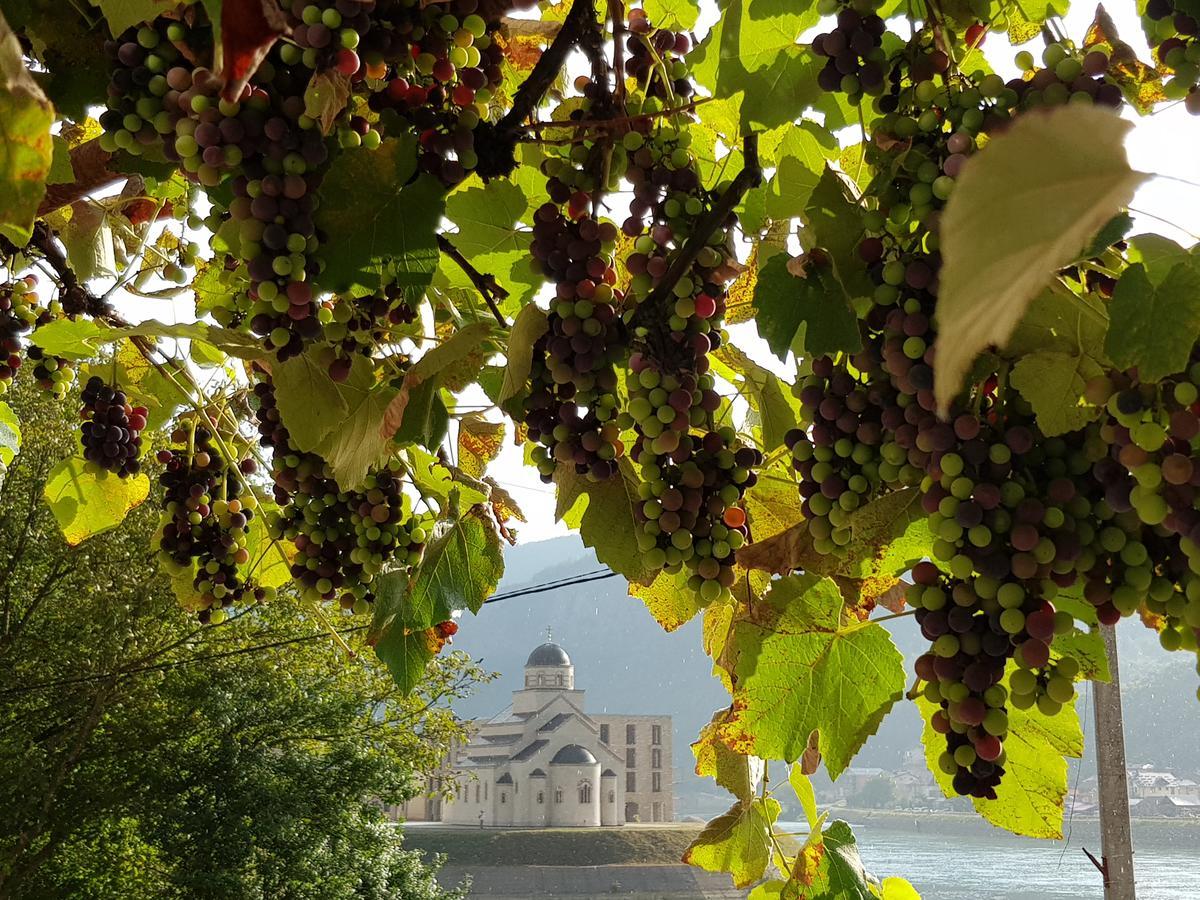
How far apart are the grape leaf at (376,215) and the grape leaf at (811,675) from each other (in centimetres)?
34

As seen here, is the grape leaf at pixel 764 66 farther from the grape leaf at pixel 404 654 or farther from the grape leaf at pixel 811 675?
the grape leaf at pixel 404 654

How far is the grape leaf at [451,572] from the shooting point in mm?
1015

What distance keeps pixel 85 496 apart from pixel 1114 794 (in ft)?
17.5

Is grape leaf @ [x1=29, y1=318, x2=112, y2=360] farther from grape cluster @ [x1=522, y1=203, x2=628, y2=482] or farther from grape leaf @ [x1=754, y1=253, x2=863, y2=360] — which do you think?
grape leaf @ [x1=754, y1=253, x2=863, y2=360]

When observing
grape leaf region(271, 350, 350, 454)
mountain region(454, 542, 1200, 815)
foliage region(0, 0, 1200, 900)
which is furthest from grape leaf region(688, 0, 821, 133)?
mountain region(454, 542, 1200, 815)

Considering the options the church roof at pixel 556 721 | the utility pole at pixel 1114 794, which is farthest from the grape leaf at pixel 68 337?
the church roof at pixel 556 721

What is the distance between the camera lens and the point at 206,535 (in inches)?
54.8

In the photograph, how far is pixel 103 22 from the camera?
2.27 feet

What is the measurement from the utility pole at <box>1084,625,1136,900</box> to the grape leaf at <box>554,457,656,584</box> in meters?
5.06

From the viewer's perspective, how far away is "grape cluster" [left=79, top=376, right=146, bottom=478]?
4.83ft

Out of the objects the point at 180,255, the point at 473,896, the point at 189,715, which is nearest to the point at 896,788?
the point at 473,896

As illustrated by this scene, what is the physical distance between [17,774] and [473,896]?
25.6m

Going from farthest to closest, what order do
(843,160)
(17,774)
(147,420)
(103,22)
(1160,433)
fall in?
1. (17,774)
2. (147,420)
3. (843,160)
4. (103,22)
5. (1160,433)

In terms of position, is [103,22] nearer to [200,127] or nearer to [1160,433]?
[200,127]
